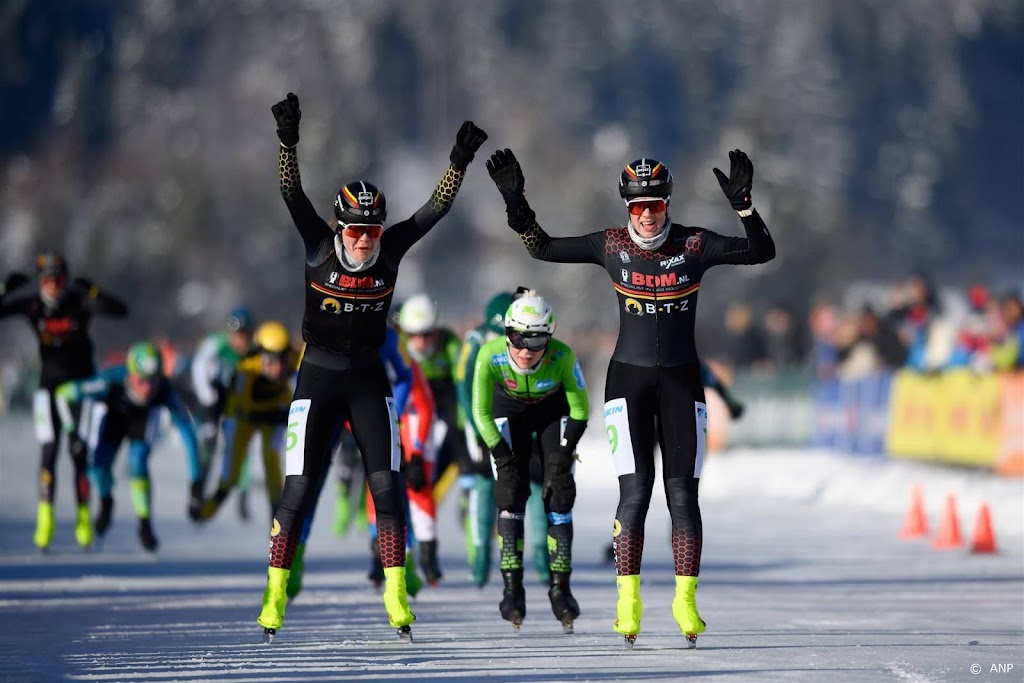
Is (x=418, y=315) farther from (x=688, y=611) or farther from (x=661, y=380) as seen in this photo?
(x=688, y=611)

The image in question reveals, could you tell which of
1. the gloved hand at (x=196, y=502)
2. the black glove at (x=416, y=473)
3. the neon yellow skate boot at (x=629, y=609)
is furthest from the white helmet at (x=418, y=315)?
the neon yellow skate boot at (x=629, y=609)

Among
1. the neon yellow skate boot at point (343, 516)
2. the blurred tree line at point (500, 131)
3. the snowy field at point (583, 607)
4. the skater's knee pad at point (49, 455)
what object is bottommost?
the snowy field at point (583, 607)

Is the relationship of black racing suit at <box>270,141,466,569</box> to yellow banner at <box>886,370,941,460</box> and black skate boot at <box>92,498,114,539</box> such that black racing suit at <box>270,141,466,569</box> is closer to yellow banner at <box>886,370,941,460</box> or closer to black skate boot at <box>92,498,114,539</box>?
black skate boot at <box>92,498,114,539</box>

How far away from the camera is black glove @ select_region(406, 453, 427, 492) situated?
12492 millimetres

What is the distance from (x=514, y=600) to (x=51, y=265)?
7.22 m

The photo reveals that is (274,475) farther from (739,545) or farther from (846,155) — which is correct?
(846,155)

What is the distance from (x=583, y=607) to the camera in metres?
10.8

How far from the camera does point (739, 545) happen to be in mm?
15664

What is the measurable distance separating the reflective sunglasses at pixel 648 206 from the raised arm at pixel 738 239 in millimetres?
300

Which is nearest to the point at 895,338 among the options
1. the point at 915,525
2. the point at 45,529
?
the point at 915,525

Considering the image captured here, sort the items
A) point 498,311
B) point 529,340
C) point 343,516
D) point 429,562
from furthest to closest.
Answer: point 343,516 → point 429,562 → point 498,311 → point 529,340

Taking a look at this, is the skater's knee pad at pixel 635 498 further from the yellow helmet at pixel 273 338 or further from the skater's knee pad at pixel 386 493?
the yellow helmet at pixel 273 338

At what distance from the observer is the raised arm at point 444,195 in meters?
9.26

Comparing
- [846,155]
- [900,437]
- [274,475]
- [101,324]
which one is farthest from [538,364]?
[846,155]
